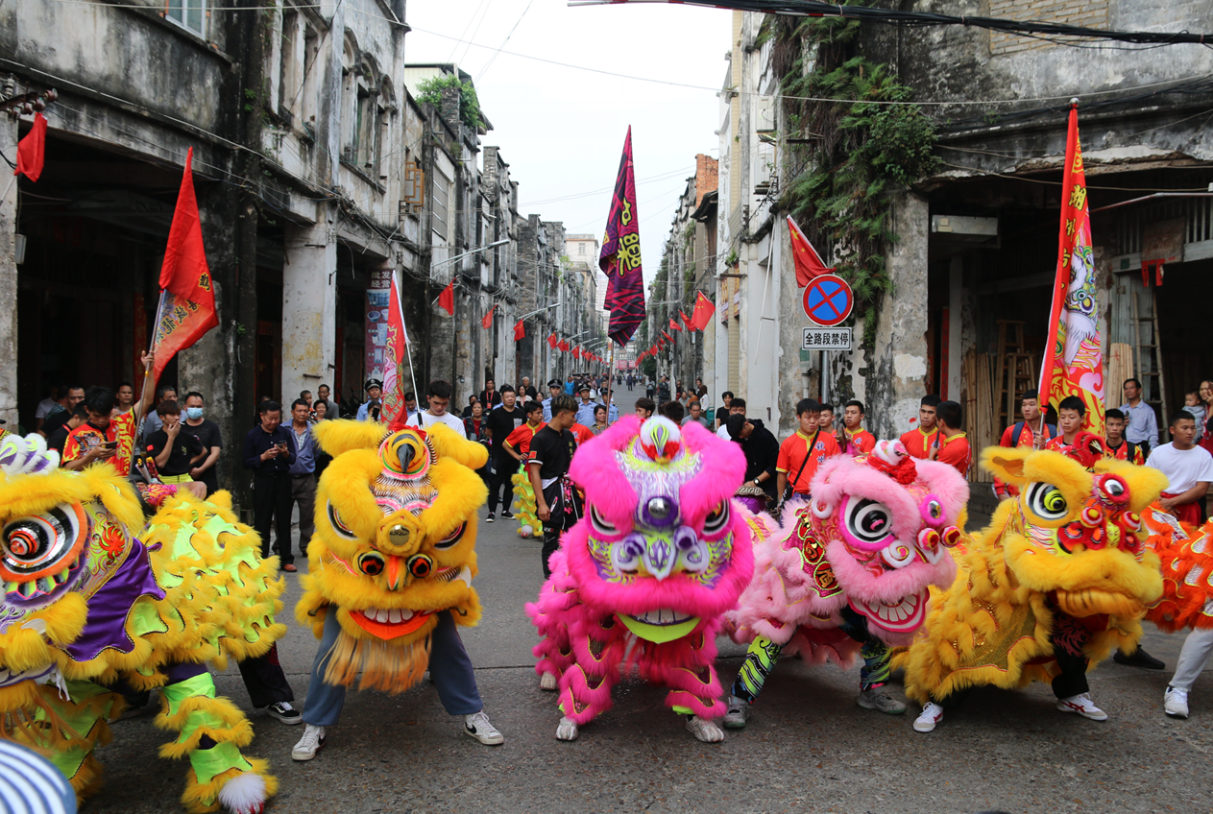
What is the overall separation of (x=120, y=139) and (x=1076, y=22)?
1168 cm

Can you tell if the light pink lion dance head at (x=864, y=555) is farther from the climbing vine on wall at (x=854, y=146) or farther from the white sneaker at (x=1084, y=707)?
the climbing vine on wall at (x=854, y=146)

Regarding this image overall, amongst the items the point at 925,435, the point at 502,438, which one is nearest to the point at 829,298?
the point at 925,435

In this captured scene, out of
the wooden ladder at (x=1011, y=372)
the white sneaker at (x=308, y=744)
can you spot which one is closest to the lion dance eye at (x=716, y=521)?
the white sneaker at (x=308, y=744)

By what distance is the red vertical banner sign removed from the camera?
18.2 metres

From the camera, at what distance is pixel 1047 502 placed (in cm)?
418

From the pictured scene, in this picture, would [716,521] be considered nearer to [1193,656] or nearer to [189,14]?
[1193,656]

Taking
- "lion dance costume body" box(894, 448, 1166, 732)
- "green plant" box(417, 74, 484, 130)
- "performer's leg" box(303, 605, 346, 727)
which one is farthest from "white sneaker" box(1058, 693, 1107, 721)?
"green plant" box(417, 74, 484, 130)

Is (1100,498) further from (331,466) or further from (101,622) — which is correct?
(101,622)

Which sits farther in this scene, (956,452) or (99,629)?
(956,452)

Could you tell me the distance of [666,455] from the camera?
4.09 metres

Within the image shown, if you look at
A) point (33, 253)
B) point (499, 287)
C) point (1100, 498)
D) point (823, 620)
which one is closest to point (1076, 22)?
point (1100, 498)

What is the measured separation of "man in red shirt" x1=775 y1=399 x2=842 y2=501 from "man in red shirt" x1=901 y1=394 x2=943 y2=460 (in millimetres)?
699

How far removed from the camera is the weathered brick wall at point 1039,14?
10172 mm

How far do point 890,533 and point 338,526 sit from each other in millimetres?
2804
